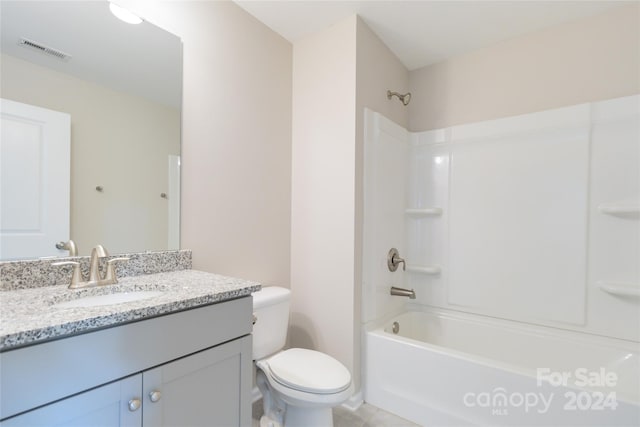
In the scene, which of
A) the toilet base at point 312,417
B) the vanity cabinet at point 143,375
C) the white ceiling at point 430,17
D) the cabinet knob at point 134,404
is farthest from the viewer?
the white ceiling at point 430,17

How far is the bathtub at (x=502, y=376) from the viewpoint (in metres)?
1.37

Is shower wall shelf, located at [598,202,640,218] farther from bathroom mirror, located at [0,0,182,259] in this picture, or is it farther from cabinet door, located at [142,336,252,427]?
bathroom mirror, located at [0,0,182,259]

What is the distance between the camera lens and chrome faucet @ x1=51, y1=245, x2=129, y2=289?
3.61ft

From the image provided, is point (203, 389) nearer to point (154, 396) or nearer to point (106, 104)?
point (154, 396)

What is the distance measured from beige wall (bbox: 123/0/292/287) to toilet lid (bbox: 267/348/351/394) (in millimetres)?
511

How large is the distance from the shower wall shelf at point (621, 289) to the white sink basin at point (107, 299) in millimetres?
2307

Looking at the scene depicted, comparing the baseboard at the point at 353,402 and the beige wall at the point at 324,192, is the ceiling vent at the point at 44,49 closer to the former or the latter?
the beige wall at the point at 324,192

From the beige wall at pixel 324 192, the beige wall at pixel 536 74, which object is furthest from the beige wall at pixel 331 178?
the beige wall at pixel 536 74

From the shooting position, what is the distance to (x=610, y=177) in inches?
70.6

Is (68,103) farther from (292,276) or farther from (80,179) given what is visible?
(292,276)

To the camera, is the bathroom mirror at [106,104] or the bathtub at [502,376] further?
the bathtub at [502,376]

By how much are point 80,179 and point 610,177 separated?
8.85 feet

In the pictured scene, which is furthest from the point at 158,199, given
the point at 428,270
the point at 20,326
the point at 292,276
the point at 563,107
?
the point at 563,107

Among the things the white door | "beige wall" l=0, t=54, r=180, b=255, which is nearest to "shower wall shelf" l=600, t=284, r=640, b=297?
"beige wall" l=0, t=54, r=180, b=255
